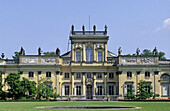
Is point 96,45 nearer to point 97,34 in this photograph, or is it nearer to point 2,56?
point 97,34

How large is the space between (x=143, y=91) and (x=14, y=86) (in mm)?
25312

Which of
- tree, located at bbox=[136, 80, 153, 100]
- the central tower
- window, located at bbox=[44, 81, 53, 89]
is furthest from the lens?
the central tower

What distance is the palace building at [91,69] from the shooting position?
62.9 m

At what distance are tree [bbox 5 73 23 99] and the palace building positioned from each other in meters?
3.47

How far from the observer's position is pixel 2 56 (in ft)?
210

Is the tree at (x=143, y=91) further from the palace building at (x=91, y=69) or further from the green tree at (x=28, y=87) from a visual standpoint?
the green tree at (x=28, y=87)

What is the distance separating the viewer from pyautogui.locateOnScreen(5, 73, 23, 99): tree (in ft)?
192

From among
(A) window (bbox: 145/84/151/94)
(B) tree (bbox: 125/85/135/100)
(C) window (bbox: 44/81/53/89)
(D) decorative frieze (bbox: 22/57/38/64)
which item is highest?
(D) decorative frieze (bbox: 22/57/38/64)

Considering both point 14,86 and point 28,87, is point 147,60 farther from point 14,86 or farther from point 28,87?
point 14,86

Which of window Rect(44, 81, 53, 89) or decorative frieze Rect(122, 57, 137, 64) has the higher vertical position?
decorative frieze Rect(122, 57, 137, 64)

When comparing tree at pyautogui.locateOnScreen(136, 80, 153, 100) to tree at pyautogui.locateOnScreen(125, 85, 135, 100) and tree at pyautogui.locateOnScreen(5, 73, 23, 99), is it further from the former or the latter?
tree at pyautogui.locateOnScreen(5, 73, 23, 99)

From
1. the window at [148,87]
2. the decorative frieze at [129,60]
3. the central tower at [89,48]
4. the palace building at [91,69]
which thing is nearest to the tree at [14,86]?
the palace building at [91,69]

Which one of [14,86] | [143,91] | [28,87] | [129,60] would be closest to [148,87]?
[143,91]

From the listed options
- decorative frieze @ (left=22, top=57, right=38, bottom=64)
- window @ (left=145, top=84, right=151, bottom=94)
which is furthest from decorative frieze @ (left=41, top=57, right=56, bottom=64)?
A: window @ (left=145, top=84, right=151, bottom=94)
